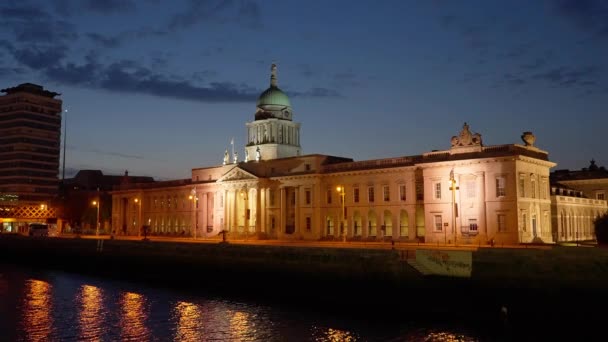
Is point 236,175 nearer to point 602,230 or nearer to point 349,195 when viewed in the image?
point 349,195

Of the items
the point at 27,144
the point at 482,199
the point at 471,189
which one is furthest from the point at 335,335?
the point at 27,144

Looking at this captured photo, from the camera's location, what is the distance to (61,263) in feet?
232

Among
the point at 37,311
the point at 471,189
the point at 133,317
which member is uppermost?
the point at 471,189

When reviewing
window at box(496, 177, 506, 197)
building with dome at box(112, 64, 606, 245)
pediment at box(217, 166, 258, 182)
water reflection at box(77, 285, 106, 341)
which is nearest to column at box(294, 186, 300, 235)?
building with dome at box(112, 64, 606, 245)

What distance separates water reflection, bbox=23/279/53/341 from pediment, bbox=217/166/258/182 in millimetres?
34808

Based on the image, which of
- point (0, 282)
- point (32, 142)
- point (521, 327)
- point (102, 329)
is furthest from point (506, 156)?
point (32, 142)

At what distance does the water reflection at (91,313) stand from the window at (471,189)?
120 ft

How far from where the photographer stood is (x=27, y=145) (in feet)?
482

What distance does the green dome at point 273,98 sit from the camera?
3819 inches

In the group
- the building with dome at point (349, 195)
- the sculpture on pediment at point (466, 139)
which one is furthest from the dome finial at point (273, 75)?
the sculpture on pediment at point (466, 139)

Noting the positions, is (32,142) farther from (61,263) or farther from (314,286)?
(314,286)

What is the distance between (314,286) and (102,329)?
14.3 metres

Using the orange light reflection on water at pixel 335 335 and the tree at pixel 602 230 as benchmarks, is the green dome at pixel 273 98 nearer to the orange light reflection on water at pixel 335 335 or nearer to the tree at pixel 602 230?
the tree at pixel 602 230

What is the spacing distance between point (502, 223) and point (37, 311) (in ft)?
138
